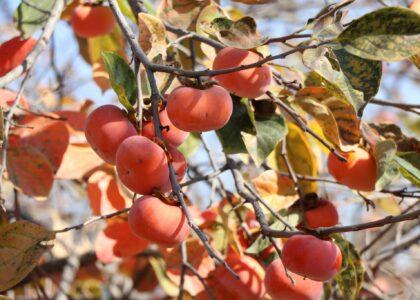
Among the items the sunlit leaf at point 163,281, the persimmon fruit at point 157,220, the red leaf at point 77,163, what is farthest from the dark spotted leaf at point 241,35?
the sunlit leaf at point 163,281

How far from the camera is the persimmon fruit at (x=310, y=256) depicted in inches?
32.7

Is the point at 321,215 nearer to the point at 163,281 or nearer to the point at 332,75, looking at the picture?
the point at 332,75

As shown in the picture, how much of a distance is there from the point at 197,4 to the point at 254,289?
54 centimetres

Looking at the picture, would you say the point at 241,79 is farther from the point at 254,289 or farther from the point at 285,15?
the point at 285,15

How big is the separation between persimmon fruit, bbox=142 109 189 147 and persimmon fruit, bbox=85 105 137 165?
0.03 metres

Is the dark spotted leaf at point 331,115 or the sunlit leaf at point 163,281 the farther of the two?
the sunlit leaf at point 163,281

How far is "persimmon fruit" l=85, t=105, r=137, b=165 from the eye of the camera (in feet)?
2.68

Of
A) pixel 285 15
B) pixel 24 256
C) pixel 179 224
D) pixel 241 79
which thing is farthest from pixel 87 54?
pixel 285 15

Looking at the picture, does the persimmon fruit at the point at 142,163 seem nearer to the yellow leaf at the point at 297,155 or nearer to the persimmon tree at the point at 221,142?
the persimmon tree at the point at 221,142

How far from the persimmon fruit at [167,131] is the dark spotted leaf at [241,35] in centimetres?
13

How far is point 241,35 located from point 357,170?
374mm

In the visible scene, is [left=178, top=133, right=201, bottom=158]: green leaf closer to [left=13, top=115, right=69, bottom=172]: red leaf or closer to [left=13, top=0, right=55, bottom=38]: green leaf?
[left=13, top=115, right=69, bottom=172]: red leaf

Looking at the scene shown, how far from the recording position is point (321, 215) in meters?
1.21

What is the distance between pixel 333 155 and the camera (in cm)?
115
